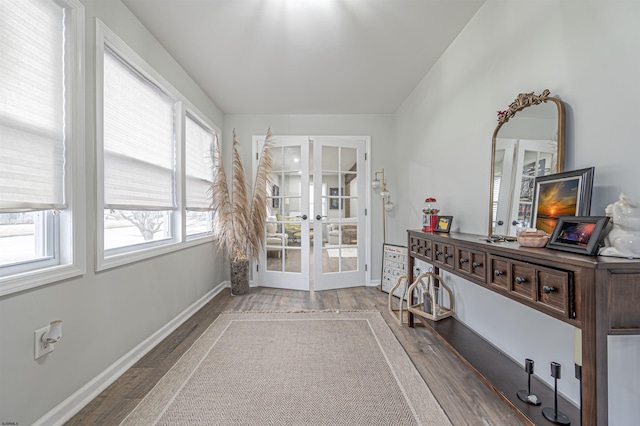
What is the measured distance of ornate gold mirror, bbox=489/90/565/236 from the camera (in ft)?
4.30

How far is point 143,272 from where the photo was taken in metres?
1.95

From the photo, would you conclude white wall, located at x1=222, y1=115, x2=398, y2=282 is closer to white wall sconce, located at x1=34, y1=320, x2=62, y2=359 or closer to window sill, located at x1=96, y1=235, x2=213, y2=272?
window sill, located at x1=96, y1=235, x2=213, y2=272

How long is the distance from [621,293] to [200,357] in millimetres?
2239

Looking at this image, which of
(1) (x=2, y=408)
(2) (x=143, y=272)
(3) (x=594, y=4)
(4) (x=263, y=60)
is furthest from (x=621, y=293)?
(4) (x=263, y=60)

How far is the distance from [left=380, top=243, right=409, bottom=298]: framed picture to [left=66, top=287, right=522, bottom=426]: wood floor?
0.44m

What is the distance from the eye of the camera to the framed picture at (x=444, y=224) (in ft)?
6.81

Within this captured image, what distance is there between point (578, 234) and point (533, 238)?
174 millimetres

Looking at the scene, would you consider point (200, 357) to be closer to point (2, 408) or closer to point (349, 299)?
point (2, 408)

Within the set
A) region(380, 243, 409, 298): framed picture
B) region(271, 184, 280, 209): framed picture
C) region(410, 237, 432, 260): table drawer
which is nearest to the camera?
region(410, 237, 432, 260): table drawer

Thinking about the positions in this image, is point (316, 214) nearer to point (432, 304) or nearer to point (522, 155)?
point (432, 304)

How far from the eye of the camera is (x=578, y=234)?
1.04 m

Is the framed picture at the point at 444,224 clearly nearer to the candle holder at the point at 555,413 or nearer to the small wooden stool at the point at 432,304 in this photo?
the small wooden stool at the point at 432,304

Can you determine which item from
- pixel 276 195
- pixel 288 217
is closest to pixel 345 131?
pixel 276 195

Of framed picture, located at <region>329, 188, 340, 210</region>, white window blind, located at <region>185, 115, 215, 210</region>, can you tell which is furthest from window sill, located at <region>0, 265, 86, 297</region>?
framed picture, located at <region>329, 188, 340, 210</region>
